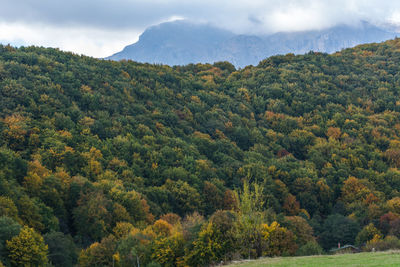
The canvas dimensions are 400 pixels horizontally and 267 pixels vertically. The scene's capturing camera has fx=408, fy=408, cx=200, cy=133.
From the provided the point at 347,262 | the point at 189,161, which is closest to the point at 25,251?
the point at 347,262

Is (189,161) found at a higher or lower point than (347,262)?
higher

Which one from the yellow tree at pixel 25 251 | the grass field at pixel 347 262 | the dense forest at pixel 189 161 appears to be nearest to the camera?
the grass field at pixel 347 262

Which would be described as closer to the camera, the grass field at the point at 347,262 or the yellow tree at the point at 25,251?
the grass field at the point at 347,262

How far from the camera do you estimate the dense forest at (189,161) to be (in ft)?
120

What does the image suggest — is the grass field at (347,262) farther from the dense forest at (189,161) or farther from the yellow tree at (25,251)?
the yellow tree at (25,251)

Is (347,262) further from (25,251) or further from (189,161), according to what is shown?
(189,161)

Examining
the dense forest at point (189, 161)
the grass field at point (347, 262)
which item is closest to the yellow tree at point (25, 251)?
the dense forest at point (189, 161)

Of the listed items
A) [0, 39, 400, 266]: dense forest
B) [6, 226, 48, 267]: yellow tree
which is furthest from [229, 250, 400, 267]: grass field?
[6, 226, 48, 267]: yellow tree

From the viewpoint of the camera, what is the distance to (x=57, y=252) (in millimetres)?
38562

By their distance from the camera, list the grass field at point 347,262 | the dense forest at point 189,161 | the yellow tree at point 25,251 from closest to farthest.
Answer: the grass field at point 347,262 → the yellow tree at point 25,251 → the dense forest at point 189,161

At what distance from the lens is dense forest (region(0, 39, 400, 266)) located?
1443 inches

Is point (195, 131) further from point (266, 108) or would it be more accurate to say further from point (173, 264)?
point (173, 264)

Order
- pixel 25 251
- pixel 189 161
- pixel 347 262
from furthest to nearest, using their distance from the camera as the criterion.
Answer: pixel 189 161 < pixel 25 251 < pixel 347 262

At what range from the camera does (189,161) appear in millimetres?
76188
